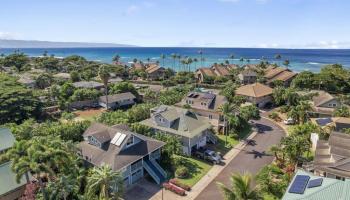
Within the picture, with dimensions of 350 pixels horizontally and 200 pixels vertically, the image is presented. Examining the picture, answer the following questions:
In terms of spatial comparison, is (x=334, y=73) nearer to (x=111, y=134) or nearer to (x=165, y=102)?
(x=165, y=102)

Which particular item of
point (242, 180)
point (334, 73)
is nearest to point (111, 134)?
point (242, 180)

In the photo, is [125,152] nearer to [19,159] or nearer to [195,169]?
[195,169]

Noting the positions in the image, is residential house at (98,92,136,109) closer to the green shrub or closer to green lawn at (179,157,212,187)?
green lawn at (179,157,212,187)

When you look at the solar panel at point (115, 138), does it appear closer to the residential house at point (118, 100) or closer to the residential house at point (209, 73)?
the residential house at point (118, 100)

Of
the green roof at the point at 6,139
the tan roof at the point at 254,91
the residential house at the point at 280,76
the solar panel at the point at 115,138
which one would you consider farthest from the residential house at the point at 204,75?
the green roof at the point at 6,139

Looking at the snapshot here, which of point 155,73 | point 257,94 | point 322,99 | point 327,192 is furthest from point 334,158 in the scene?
point 155,73
